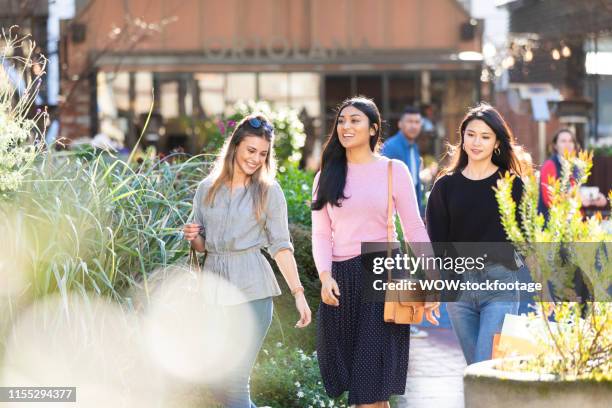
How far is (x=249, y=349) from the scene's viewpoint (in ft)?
17.5

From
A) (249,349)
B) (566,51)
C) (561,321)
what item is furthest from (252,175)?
(566,51)

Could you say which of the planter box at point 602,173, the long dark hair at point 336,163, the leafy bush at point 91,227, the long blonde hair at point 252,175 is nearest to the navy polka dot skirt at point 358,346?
the long dark hair at point 336,163

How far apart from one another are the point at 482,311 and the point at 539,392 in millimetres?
1554

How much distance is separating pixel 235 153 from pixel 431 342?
420cm

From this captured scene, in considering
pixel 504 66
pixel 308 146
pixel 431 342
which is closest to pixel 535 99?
pixel 504 66

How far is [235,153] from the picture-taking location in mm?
5480

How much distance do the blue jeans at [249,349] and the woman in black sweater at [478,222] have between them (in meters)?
0.97

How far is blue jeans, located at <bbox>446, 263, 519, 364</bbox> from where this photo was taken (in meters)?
5.66

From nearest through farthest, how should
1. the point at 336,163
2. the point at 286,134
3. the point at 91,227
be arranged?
the point at 336,163
the point at 91,227
the point at 286,134

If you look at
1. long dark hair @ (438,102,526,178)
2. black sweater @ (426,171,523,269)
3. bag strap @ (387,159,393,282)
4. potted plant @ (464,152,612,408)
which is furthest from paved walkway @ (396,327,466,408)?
potted plant @ (464,152,612,408)

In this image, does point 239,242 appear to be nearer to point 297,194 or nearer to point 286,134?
point 297,194

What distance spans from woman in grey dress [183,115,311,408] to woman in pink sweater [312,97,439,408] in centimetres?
Answer: 23

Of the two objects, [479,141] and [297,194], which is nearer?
[479,141]

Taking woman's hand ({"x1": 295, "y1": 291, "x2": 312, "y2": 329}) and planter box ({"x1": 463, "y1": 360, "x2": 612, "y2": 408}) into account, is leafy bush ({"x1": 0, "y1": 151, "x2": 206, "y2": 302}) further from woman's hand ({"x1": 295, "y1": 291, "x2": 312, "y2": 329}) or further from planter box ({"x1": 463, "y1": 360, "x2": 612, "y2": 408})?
planter box ({"x1": 463, "y1": 360, "x2": 612, "y2": 408})
